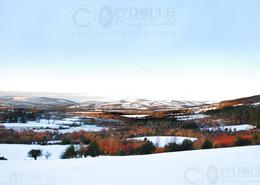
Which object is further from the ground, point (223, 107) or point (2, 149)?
point (223, 107)

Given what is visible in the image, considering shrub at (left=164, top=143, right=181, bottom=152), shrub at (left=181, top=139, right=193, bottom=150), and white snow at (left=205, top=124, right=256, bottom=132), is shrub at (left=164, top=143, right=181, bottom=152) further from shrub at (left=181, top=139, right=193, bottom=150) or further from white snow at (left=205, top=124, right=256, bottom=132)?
white snow at (left=205, top=124, right=256, bottom=132)

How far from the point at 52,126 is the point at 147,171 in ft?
39.7

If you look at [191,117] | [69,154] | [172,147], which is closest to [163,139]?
[172,147]

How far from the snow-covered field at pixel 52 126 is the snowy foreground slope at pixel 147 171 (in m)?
9.19

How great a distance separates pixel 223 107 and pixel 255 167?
1340cm

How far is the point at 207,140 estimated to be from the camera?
16.4 metres

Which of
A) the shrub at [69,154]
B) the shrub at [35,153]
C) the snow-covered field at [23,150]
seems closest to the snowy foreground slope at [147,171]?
the shrub at [69,154]

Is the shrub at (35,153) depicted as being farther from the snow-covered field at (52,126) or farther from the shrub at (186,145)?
the shrub at (186,145)

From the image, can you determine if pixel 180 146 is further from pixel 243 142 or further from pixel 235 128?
pixel 235 128

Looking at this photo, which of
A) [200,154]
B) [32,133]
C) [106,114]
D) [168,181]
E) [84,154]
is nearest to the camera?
[168,181]

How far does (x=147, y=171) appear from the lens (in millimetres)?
8281

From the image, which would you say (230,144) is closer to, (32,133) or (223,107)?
(223,107)

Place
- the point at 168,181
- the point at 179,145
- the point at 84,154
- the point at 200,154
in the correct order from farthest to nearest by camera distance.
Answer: the point at 179,145
the point at 84,154
the point at 200,154
the point at 168,181

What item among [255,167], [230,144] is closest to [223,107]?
[230,144]
